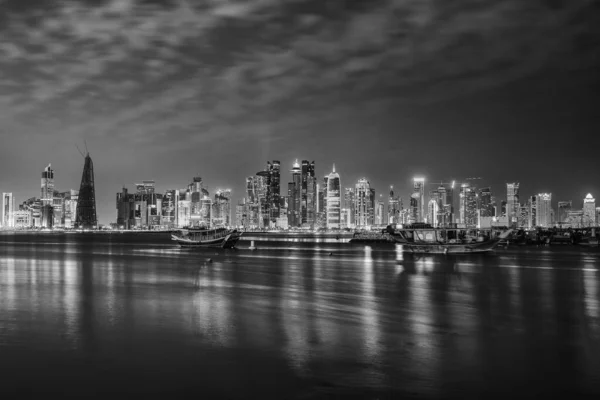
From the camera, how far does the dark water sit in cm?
1152

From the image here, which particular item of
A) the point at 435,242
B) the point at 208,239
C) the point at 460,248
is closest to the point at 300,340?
the point at 435,242

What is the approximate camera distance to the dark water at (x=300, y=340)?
37.8ft

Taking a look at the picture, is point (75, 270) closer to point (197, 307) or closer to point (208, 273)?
point (208, 273)

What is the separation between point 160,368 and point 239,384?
2.40 meters

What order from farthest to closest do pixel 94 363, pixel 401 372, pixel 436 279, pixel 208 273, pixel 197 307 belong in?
pixel 208 273, pixel 436 279, pixel 197 307, pixel 94 363, pixel 401 372

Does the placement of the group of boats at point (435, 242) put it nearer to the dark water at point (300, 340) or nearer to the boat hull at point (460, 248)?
the boat hull at point (460, 248)

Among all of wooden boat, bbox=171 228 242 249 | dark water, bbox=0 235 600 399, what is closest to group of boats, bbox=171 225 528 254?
wooden boat, bbox=171 228 242 249

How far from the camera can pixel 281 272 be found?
40531 mm

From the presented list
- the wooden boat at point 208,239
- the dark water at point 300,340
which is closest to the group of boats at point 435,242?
the wooden boat at point 208,239

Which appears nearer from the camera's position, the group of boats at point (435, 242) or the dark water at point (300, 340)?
the dark water at point (300, 340)

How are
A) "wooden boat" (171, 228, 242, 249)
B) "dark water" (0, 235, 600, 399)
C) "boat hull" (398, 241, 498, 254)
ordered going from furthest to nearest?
"wooden boat" (171, 228, 242, 249), "boat hull" (398, 241, 498, 254), "dark water" (0, 235, 600, 399)

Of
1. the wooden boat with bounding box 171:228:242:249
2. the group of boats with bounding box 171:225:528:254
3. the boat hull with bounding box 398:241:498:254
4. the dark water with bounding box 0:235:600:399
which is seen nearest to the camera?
the dark water with bounding box 0:235:600:399

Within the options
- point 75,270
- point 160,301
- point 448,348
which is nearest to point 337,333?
point 448,348

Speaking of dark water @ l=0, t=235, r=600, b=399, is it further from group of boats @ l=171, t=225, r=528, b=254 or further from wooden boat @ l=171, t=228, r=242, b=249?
wooden boat @ l=171, t=228, r=242, b=249
